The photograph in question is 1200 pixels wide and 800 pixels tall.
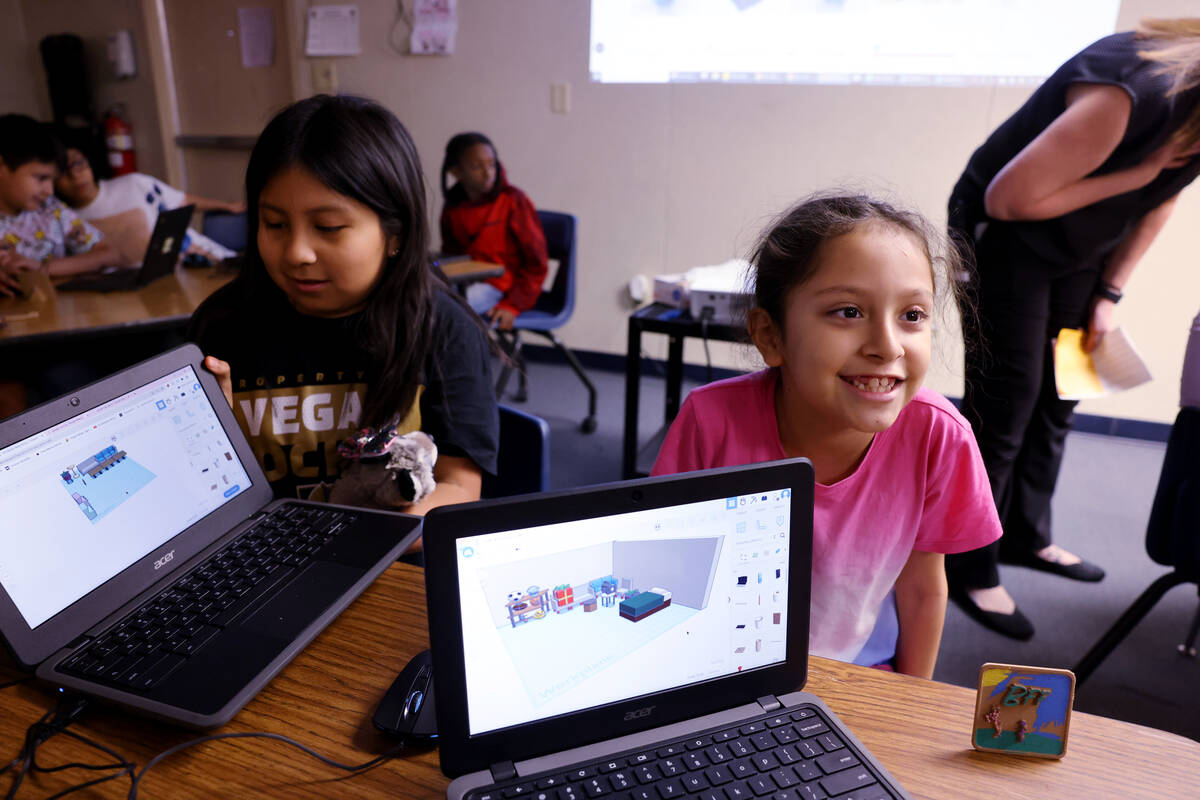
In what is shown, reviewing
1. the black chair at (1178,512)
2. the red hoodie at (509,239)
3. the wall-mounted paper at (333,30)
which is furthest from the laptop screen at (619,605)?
the wall-mounted paper at (333,30)

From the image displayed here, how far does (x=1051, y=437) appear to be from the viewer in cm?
205

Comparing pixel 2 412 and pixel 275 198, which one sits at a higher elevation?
pixel 275 198

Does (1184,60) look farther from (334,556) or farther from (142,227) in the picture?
(142,227)

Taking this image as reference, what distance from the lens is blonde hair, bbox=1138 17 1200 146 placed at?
1502 mm

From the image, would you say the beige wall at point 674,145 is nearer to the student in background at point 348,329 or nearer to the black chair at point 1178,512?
the black chair at point 1178,512

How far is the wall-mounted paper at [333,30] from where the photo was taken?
157 inches

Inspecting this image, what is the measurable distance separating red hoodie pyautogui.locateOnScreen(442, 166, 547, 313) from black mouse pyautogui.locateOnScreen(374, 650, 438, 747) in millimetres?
2520

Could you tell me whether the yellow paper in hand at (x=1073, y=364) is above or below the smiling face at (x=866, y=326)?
below

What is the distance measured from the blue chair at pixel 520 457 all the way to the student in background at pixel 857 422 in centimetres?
20

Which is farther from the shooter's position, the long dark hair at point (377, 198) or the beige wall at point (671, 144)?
the beige wall at point (671, 144)

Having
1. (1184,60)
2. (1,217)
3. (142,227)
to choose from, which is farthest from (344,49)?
(1184,60)

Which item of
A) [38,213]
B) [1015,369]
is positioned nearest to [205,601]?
[1015,369]

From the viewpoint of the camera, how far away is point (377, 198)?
42.7 inches

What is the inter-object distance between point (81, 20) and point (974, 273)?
219 inches
